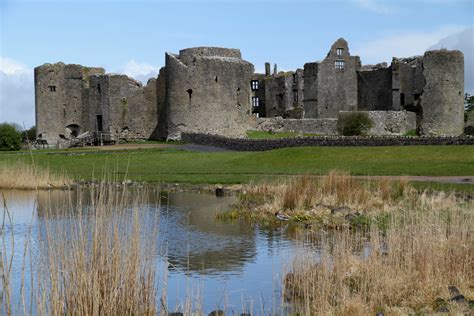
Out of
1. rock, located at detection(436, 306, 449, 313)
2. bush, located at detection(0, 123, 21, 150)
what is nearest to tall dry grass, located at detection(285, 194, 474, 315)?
rock, located at detection(436, 306, 449, 313)

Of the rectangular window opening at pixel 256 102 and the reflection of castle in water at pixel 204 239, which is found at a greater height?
the rectangular window opening at pixel 256 102

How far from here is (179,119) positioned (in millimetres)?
48438

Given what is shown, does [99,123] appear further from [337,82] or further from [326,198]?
[326,198]

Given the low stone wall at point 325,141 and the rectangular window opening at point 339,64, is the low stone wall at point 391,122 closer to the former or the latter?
the rectangular window opening at point 339,64

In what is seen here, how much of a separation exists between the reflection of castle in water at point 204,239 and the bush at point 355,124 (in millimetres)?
25901

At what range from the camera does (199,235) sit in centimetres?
1639

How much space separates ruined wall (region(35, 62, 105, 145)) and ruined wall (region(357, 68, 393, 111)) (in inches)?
886

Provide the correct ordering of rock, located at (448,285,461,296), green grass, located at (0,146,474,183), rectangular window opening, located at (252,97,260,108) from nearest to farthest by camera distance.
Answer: rock, located at (448,285,461,296)
green grass, located at (0,146,474,183)
rectangular window opening, located at (252,97,260,108)

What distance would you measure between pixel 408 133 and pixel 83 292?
46.3 m

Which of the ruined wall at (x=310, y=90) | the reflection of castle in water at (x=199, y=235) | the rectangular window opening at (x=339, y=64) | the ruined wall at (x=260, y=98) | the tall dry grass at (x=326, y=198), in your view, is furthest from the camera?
the ruined wall at (x=260, y=98)

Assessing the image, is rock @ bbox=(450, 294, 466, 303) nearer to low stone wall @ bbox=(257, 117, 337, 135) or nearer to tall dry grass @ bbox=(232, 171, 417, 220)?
tall dry grass @ bbox=(232, 171, 417, 220)

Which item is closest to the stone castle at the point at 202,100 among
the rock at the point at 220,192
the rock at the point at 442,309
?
the rock at the point at 220,192

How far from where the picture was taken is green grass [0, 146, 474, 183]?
27562 millimetres

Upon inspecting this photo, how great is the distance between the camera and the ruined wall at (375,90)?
181 ft
